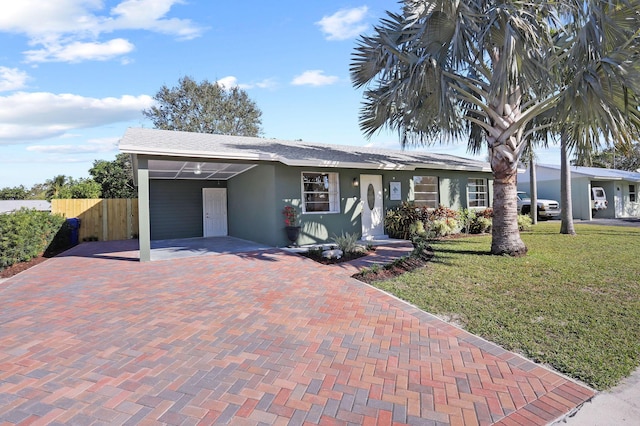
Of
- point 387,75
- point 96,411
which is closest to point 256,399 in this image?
point 96,411

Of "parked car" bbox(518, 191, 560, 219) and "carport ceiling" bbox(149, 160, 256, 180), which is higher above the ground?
"carport ceiling" bbox(149, 160, 256, 180)

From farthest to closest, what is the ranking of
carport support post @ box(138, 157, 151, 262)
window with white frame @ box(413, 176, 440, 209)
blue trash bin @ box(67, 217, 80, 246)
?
window with white frame @ box(413, 176, 440, 209) → blue trash bin @ box(67, 217, 80, 246) → carport support post @ box(138, 157, 151, 262)

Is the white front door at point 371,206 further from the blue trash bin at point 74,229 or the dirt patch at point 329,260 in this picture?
the blue trash bin at point 74,229

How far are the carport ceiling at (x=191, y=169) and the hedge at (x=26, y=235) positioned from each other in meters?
3.50

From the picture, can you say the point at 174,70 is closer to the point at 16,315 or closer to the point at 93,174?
the point at 93,174

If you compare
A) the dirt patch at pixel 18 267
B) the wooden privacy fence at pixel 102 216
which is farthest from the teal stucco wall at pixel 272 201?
the dirt patch at pixel 18 267

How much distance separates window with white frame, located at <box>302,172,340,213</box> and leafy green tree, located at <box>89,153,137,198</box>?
62.4 feet

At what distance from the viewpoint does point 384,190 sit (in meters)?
12.6

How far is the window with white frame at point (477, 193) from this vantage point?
15.1m

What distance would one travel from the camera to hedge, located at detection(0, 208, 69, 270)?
815 cm

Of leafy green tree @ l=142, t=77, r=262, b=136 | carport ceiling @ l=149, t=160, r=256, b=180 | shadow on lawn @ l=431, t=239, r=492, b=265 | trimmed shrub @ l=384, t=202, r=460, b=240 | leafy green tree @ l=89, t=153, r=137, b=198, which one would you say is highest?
leafy green tree @ l=142, t=77, r=262, b=136

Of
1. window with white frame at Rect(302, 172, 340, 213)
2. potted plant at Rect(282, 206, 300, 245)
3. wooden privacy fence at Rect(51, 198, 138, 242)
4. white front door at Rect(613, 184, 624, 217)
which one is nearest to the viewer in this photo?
potted plant at Rect(282, 206, 300, 245)

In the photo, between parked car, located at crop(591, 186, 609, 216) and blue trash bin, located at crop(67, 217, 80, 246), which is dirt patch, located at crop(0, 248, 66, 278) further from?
parked car, located at crop(591, 186, 609, 216)

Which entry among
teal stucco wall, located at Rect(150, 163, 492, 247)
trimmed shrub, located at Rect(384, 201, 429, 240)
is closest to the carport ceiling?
teal stucco wall, located at Rect(150, 163, 492, 247)
